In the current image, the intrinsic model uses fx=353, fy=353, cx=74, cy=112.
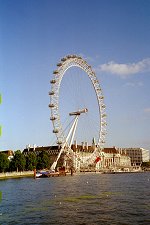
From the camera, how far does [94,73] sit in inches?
3489

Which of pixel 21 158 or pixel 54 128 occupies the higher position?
pixel 54 128

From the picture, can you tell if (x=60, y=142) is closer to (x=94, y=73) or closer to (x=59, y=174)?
(x=59, y=174)

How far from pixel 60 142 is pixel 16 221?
64.3 m

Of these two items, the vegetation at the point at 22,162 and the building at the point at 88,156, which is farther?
the building at the point at 88,156

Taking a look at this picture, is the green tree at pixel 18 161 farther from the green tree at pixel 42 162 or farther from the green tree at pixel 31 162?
the green tree at pixel 42 162

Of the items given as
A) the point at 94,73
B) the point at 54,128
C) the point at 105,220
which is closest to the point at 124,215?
the point at 105,220

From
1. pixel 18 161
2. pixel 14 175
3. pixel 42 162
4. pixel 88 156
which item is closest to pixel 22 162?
pixel 18 161

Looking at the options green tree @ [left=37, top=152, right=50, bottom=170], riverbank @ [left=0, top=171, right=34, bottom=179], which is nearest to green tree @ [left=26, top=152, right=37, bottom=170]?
green tree @ [left=37, top=152, right=50, bottom=170]

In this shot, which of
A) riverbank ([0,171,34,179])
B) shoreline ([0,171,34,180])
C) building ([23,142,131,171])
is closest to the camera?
shoreline ([0,171,34,180])

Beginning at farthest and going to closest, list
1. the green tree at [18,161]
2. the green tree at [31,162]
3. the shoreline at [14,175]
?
the green tree at [31,162], the green tree at [18,161], the shoreline at [14,175]

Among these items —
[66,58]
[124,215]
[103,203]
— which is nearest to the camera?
[124,215]

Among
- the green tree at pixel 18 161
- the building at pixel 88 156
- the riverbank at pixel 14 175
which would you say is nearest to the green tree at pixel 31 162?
the green tree at pixel 18 161

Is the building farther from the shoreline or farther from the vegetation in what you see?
the shoreline

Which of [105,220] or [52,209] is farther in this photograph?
[52,209]
